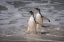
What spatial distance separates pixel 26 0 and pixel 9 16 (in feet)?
18.6

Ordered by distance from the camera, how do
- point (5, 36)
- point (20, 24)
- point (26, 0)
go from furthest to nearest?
point (26, 0) < point (20, 24) < point (5, 36)

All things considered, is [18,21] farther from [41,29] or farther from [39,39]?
[39,39]

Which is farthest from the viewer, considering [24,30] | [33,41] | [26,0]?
[26,0]

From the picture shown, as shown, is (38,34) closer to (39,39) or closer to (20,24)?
(39,39)

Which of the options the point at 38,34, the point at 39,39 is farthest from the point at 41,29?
the point at 39,39

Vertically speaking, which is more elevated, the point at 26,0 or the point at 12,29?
the point at 26,0

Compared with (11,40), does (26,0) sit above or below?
above

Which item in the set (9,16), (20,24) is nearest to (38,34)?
(20,24)

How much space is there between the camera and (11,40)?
654cm

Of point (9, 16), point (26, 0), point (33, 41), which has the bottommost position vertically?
point (33, 41)

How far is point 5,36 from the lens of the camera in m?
6.91

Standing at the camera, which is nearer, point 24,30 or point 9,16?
point 24,30

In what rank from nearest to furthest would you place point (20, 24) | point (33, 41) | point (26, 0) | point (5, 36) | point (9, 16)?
1. point (33, 41)
2. point (5, 36)
3. point (20, 24)
4. point (9, 16)
5. point (26, 0)

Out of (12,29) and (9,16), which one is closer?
(12,29)
